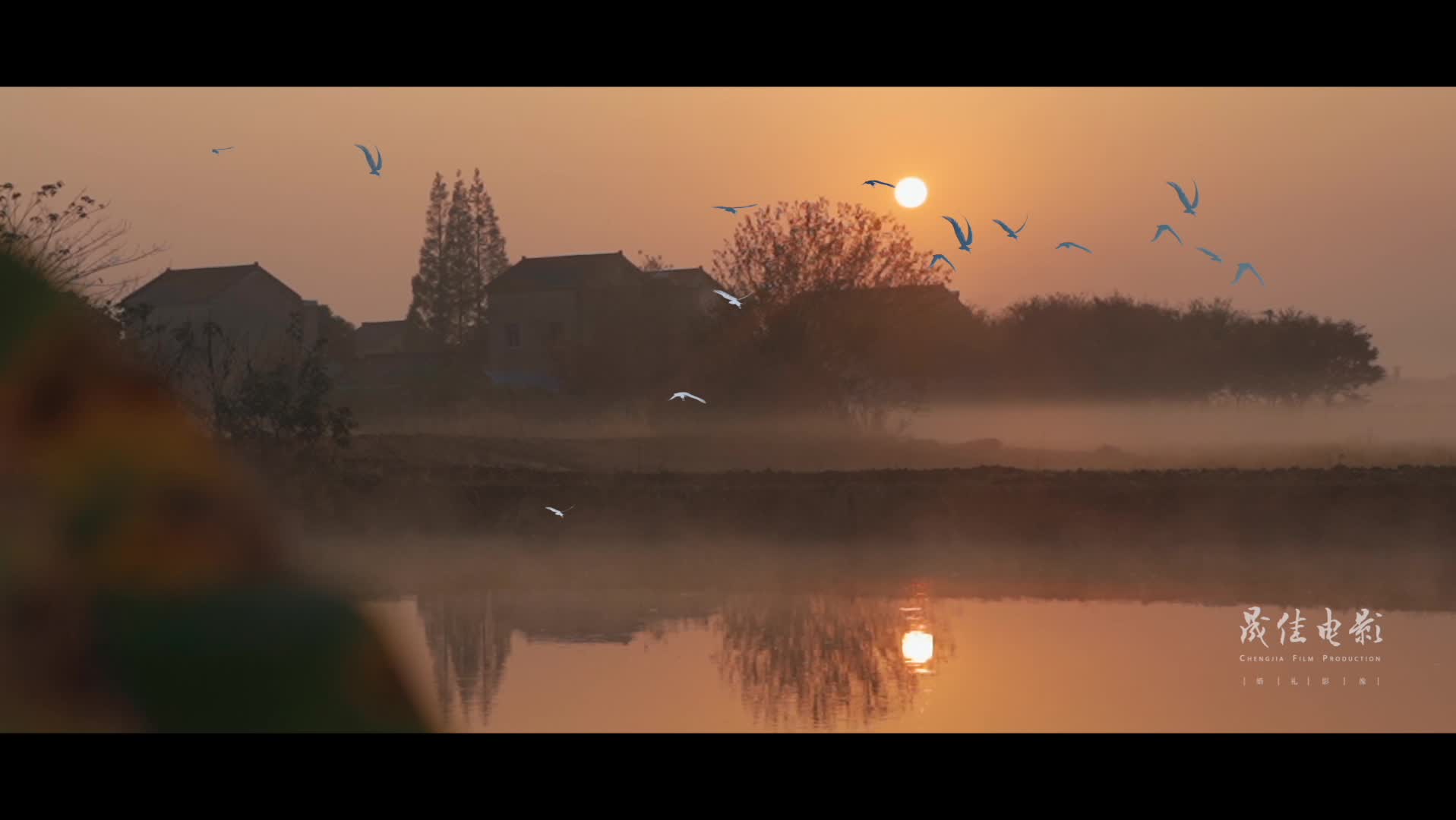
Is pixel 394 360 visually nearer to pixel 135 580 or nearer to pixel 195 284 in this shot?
pixel 195 284

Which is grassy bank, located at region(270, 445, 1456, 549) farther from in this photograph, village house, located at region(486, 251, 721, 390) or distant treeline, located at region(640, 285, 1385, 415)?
village house, located at region(486, 251, 721, 390)

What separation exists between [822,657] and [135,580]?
5.94 m

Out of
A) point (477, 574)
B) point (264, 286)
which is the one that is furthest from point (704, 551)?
point (264, 286)

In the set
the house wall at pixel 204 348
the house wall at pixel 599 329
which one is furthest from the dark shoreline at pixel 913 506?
the house wall at pixel 599 329

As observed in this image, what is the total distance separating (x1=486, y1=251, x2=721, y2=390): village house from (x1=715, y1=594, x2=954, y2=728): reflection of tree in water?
1257 centimetres

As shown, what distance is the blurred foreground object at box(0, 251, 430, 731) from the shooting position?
6258 mm

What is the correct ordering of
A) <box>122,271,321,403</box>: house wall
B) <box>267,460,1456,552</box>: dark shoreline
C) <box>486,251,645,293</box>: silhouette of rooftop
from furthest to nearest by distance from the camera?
<box>486,251,645,293</box>: silhouette of rooftop
<box>267,460,1456,552</box>: dark shoreline
<box>122,271,321,403</box>: house wall

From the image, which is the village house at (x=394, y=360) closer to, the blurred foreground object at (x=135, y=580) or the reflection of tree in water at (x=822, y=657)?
the reflection of tree in water at (x=822, y=657)

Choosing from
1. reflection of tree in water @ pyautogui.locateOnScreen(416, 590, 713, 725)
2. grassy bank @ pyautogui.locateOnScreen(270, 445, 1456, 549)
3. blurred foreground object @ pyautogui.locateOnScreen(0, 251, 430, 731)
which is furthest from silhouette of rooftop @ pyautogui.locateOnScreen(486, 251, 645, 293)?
blurred foreground object @ pyautogui.locateOnScreen(0, 251, 430, 731)

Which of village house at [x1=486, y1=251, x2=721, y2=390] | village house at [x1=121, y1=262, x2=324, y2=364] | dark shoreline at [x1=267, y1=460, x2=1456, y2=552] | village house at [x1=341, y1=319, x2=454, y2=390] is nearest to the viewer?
dark shoreline at [x1=267, y1=460, x2=1456, y2=552]

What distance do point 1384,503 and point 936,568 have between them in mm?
6433

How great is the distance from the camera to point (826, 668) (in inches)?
417

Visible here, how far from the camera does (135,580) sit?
21.4 ft

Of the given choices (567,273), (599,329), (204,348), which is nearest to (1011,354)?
(599,329)
